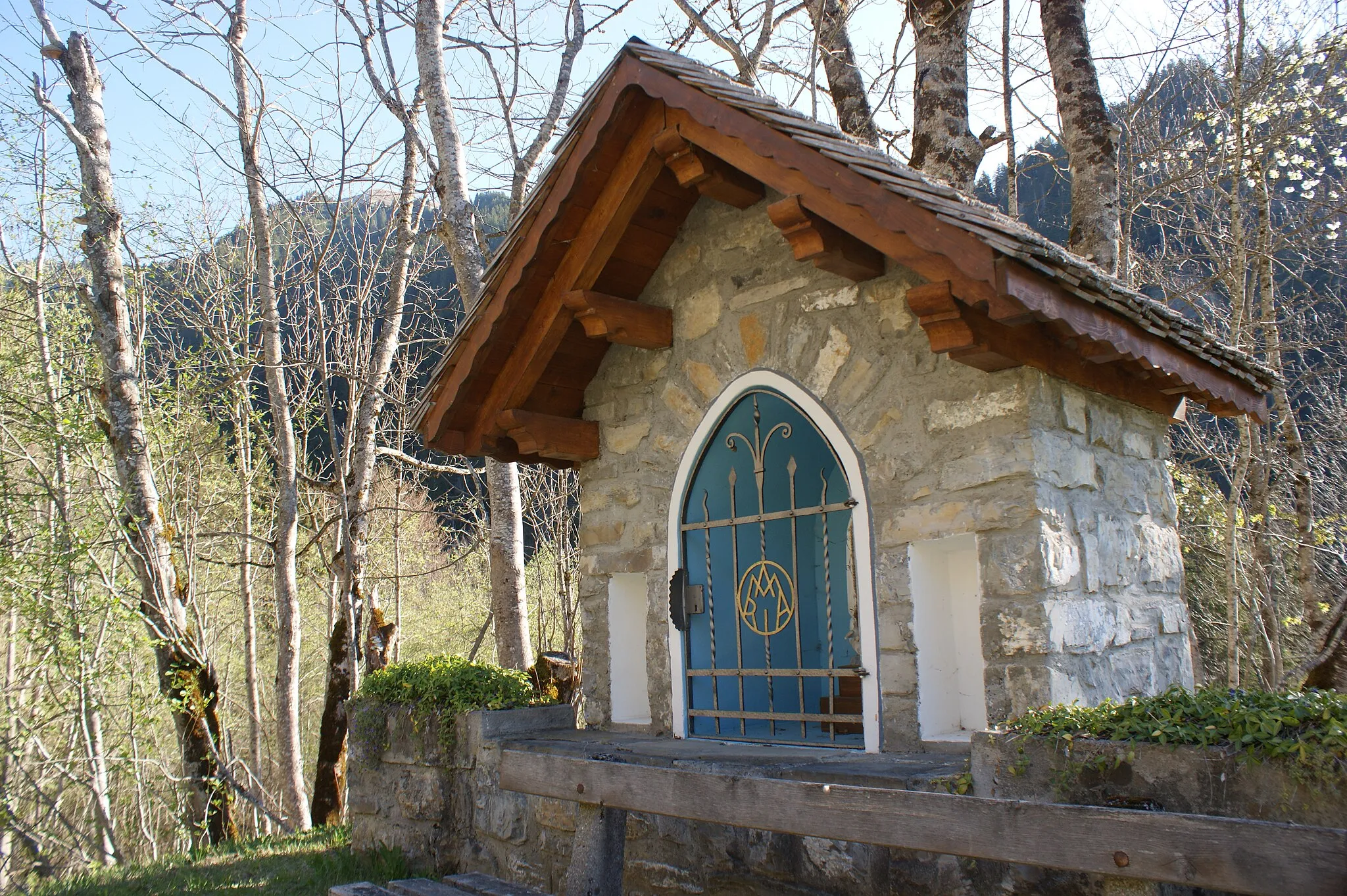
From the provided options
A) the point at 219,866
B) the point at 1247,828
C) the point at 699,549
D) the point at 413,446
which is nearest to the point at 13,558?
the point at 219,866

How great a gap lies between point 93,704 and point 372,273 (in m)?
5.92

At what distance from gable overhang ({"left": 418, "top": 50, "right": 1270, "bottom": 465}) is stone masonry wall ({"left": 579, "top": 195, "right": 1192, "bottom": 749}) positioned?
0.17 metres

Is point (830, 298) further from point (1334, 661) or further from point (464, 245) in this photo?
point (1334, 661)

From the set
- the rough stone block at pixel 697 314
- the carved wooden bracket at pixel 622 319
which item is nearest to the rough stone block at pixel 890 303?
the rough stone block at pixel 697 314

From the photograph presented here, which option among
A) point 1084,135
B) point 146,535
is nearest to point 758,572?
point 1084,135

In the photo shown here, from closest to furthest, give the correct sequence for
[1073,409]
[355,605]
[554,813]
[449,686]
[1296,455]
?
1. [1073,409]
2. [554,813]
3. [449,686]
4. [1296,455]
5. [355,605]

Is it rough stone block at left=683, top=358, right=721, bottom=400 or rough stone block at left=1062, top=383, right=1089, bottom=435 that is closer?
rough stone block at left=1062, top=383, right=1089, bottom=435

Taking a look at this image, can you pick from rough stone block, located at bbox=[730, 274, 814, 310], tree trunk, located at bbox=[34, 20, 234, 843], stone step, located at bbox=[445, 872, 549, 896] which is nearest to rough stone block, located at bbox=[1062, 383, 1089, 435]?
rough stone block, located at bbox=[730, 274, 814, 310]

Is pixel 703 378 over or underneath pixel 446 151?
underneath

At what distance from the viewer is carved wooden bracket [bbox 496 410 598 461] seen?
506cm

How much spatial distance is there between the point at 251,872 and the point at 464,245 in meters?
4.73

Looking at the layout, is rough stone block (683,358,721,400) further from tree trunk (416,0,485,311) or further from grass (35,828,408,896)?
tree trunk (416,0,485,311)

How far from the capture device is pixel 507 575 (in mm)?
7566

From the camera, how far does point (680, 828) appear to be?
4.01m
